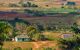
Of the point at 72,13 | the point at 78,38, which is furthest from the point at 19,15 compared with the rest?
the point at 78,38

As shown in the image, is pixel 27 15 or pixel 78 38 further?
pixel 27 15

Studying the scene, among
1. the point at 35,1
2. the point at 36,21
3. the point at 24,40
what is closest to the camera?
the point at 24,40

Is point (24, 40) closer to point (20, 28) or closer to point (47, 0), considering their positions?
point (20, 28)

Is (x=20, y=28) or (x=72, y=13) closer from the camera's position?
(x=20, y=28)

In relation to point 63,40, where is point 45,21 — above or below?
below

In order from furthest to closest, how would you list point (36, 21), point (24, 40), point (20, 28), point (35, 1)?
point (35, 1)
point (36, 21)
point (20, 28)
point (24, 40)

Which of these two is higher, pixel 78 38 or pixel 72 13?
pixel 78 38

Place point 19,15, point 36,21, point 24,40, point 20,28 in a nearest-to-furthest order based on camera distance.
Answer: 1. point 24,40
2. point 20,28
3. point 36,21
4. point 19,15

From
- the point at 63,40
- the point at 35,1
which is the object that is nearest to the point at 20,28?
the point at 63,40

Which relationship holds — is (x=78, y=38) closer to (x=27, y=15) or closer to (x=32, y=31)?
(x=32, y=31)
